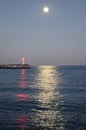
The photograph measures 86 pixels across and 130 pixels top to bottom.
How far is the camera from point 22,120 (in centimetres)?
3506

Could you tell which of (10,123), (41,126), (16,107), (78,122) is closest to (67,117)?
(78,122)

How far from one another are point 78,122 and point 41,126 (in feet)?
18.3

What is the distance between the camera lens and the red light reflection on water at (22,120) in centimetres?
3222

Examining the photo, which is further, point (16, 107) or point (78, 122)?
point (16, 107)

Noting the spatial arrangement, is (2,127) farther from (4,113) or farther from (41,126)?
(4,113)

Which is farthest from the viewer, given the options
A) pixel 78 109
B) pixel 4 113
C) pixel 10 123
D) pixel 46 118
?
pixel 78 109

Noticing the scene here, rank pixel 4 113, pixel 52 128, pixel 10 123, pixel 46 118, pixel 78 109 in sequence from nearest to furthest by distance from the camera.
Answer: pixel 52 128 → pixel 10 123 → pixel 46 118 → pixel 4 113 → pixel 78 109

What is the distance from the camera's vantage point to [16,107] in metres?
44.9

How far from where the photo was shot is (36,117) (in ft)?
120

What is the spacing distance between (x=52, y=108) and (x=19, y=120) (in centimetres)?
1053

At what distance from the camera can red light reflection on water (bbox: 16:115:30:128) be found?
32.2 meters

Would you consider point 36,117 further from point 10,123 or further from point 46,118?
point 10,123

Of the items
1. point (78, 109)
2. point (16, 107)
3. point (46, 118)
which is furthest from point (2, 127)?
point (78, 109)

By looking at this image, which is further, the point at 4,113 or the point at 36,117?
the point at 4,113
